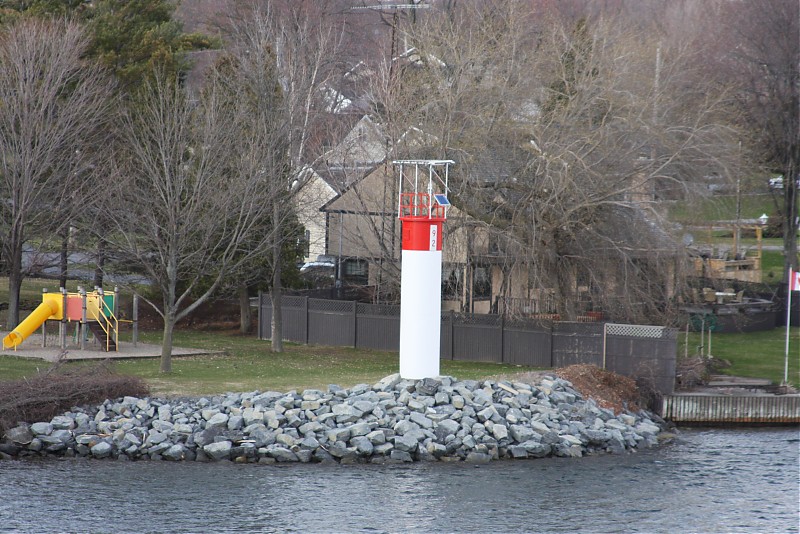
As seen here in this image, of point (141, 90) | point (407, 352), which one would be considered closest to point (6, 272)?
point (141, 90)

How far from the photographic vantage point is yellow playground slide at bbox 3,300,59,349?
32750mm

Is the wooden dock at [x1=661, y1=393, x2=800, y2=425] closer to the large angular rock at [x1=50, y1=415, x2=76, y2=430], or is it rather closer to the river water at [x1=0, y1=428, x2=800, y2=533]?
the river water at [x1=0, y1=428, x2=800, y2=533]

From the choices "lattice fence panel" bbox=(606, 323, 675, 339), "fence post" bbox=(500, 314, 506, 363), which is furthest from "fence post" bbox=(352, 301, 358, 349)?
"lattice fence panel" bbox=(606, 323, 675, 339)

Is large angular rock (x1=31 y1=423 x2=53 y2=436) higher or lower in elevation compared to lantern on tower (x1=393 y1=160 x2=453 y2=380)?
lower

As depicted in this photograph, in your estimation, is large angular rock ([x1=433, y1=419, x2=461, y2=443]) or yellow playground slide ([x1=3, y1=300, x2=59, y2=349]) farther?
yellow playground slide ([x1=3, y1=300, x2=59, y2=349])

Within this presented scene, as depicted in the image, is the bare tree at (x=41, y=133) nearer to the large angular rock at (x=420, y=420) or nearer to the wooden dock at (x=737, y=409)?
the large angular rock at (x=420, y=420)

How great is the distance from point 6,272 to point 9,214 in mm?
3569

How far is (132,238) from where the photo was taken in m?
31.5

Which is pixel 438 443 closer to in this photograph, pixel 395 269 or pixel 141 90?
pixel 395 269

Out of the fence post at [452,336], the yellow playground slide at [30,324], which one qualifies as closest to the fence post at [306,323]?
the fence post at [452,336]

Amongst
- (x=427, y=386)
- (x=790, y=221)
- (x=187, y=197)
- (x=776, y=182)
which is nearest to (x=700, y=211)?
(x=427, y=386)

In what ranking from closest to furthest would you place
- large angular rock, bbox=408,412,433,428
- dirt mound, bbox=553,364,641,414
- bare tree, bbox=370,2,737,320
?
1. large angular rock, bbox=408,412,433,428
2. dirt mound, bbox=553,364,641,414
3. bare tree, bbox=370,2,737,320

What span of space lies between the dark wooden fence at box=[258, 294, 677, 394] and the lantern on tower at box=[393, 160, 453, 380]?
692 centimetres

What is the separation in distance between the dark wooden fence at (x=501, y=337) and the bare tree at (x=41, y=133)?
8065mm
